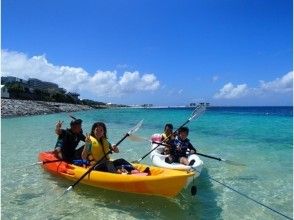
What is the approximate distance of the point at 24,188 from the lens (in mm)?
8602

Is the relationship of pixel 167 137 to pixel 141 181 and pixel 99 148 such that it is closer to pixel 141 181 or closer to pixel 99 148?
pixel 99 148

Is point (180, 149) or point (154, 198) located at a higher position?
point (180, 149)

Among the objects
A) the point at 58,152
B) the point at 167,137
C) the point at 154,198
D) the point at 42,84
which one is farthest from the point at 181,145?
the point at 42,84

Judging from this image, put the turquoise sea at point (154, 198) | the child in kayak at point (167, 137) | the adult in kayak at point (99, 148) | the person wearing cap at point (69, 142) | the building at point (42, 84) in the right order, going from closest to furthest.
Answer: the turquoise sea at point (154, 198), the adult in kayak at point (99, 148), the person wearing cap at point (69, 142), the child in kayak at point (167, 137), the building at point (42, 84)

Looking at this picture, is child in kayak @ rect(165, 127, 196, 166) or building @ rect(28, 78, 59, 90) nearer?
child in kayak @ rect(165, 127, 196, 166)

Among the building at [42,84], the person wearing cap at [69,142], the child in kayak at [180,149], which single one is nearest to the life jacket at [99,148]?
the person wearing cap at [69,142]

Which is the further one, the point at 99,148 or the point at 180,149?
the point at 180,149

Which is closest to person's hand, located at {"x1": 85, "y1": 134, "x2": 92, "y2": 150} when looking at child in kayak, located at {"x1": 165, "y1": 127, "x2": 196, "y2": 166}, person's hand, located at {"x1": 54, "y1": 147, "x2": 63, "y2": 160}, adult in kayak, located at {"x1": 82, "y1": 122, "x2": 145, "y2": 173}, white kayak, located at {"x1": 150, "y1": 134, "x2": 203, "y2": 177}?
adult in kayak, located at {"x1": 82, "y1": 122, "x2": 145, "y2": 173}

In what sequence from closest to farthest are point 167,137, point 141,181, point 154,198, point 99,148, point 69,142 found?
point 141,181
point 154,198
point 99,148
point 69,142
point 167,137

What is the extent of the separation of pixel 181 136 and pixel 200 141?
9.26 meters

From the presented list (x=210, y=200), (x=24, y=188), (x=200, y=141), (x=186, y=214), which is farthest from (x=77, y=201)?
(x=200, y=141)

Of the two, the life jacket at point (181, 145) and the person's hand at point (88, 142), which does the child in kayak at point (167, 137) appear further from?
the person's hand at point (88, 142)

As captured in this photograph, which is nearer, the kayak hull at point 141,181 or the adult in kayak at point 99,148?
the kayak hull at point 141,181

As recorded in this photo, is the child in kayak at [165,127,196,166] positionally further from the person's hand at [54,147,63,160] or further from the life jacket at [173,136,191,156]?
the person's hand at [54,147,63,160]
